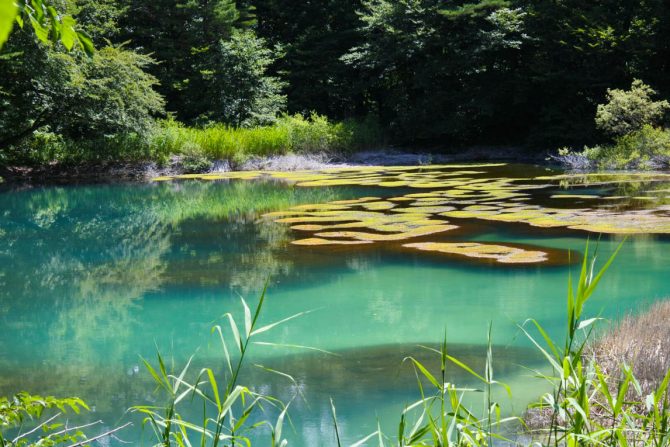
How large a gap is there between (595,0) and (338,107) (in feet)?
33.4

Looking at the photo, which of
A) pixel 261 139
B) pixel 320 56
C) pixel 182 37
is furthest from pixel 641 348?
pixel 320 56

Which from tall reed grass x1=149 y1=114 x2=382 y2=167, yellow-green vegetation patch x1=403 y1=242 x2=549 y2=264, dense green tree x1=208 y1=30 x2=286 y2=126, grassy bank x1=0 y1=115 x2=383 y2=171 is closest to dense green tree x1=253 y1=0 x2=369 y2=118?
dense green tree x1=208 y1=30 x2=286 y2=126

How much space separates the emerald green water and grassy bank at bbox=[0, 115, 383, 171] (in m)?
8.34

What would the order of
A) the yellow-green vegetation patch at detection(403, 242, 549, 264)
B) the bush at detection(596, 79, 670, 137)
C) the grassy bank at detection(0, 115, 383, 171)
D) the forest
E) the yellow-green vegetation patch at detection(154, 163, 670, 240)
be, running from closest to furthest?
the yellow-green vegetation patch at detection(403, 242, 549, 264) < the yellow-green vegetation patch at detection(154, 163, 670, 240) < the bush at detection(596, 79, 670, 137) < the forest < the grassy bank at detection(0, 115, 383, 171)

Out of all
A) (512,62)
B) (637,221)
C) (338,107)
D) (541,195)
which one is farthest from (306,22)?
(637,221)

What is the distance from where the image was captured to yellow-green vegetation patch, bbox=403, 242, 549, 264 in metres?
6.65

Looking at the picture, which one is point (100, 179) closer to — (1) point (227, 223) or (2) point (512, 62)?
(1) point (227, 223)

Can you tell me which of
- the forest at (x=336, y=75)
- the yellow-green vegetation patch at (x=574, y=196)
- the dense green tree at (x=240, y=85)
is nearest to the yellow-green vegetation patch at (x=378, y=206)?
the yellow-green vegetation patch at (x=574, y=196)

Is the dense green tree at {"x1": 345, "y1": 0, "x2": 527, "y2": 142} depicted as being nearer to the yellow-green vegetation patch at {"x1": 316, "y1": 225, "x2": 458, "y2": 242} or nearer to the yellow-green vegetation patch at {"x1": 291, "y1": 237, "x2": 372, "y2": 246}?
the yellow-green vegetation patch at {"x1": 316, "y1": 225, "x2": 458, "y2": 242}

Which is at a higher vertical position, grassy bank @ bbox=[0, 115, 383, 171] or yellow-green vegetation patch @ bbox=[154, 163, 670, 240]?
grassy bank @ bbox=[0, 115, 383, 171]

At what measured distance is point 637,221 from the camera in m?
8.24

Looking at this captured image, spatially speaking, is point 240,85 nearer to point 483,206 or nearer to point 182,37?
point 182,37

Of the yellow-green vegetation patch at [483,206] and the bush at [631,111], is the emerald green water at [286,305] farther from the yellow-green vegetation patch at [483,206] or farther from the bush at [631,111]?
the bush at [631,111]

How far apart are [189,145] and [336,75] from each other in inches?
321
